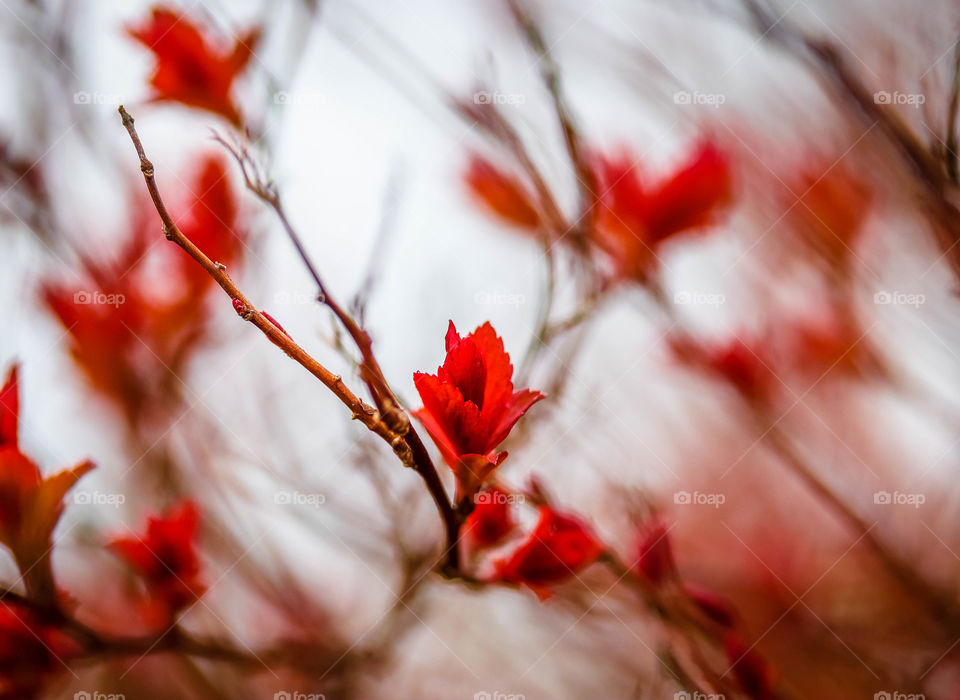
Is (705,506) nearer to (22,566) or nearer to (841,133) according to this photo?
(841,133)

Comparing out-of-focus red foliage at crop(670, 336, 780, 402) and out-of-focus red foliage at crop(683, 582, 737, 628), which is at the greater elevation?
out-of-focus red foliage at crop(670, 336, 780, 402)

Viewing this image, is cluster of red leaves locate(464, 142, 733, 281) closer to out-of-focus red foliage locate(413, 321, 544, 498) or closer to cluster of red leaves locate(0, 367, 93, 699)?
out-of-focus red foliage locate(413, 321, 544, 498)

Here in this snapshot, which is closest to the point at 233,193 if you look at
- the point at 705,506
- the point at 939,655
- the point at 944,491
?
the point at 939,655

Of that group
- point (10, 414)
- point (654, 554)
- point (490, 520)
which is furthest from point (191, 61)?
point (654, 554)

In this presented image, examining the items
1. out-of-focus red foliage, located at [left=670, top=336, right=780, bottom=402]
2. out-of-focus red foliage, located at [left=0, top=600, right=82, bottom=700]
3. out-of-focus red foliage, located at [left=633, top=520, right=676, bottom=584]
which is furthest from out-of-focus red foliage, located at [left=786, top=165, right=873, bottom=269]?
out-of-focus red foliage, located at [left=0, top=600, right=82, bottom=700]

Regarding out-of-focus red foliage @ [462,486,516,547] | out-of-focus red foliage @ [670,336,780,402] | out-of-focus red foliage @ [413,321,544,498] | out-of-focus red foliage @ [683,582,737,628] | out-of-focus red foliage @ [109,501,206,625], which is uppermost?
out-of-focus red foliage @ [670,336,780,402]

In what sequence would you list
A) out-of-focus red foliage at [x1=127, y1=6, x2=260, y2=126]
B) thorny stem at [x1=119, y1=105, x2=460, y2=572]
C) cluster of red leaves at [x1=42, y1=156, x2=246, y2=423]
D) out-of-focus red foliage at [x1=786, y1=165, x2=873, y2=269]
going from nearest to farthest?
1. thorny stem at [x1=119, y1=105, x2=460, y2=572]
2. out-of-focus red foliage at [x1=127, y1=6, x2=260, y2=126]
3. cluster of red leaves at [x1=42, y1=156, x2=246, y2=423]
4. out-of-focus red foliage at [x1=786, y1=165, x2=873, y2=269]

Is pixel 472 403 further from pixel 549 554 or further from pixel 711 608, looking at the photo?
pixel 711 608

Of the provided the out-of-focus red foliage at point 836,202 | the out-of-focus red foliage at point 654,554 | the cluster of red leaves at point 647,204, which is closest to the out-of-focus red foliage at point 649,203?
the cluster of red leaves at point 647,204
